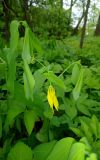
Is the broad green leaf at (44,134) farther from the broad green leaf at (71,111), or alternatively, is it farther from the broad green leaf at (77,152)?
the broad green leaf at (77,152)

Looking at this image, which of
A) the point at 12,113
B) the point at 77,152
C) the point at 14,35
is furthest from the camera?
the point at 12,113

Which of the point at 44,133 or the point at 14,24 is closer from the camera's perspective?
the point at 14,24

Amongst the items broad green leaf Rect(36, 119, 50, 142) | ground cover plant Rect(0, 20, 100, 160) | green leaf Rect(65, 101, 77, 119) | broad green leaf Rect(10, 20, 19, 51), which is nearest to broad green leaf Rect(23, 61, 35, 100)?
ground cover plant Rect(0, 20, 100, 160)

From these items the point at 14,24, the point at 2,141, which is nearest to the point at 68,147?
the point at 14,24

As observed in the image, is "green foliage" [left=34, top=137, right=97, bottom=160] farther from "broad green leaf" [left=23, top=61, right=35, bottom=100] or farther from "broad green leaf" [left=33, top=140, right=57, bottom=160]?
"broad green leaf" [left=23, top=61, right=35, bottom=100]

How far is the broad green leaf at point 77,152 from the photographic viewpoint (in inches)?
24.9

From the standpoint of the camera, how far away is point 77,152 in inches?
25.4

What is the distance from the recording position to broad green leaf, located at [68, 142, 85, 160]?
632 mm

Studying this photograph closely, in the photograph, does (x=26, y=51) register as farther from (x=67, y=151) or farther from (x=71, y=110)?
(x=71, y=110)

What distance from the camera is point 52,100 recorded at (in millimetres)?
765

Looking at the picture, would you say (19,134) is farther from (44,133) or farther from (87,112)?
(87,112)

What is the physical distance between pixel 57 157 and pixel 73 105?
538mm

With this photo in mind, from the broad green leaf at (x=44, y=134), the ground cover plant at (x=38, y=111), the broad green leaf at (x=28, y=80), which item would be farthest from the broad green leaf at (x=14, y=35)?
the broad green leaf at (x=44, y=134)

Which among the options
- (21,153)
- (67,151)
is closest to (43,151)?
(21,153)
